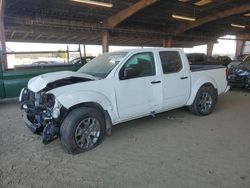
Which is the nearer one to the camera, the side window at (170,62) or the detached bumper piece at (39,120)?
the detached bumper piece at (39,120)

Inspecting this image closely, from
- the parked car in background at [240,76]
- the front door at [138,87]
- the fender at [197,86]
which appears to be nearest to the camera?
the front door at [138,87]

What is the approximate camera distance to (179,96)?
4.77 metres

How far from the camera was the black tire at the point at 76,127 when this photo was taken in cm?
333

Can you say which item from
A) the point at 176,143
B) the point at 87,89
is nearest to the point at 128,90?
the point at 87,89

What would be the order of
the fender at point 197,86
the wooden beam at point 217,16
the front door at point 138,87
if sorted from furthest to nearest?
the wooden beam at point 217,16
the fender at point 197,86
the front door at point 138,87

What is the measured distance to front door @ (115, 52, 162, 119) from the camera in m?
3.89

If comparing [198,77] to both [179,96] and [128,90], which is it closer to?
[179,96]

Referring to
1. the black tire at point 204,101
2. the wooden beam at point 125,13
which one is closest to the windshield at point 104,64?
the black tire at point 204,101

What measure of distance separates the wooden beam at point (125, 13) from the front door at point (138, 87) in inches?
348

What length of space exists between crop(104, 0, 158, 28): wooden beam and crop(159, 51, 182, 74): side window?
26.8 ft

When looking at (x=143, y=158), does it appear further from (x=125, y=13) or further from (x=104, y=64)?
(x=125, y=13)

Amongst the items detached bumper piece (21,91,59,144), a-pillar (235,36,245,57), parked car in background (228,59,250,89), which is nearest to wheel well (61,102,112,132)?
detached bumper piece (21,91,59,144)

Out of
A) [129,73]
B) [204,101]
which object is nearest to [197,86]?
[204,101]

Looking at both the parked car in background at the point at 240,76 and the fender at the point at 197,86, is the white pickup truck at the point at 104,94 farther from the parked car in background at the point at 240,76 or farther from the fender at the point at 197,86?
the parked car in background at the point at 240,76
